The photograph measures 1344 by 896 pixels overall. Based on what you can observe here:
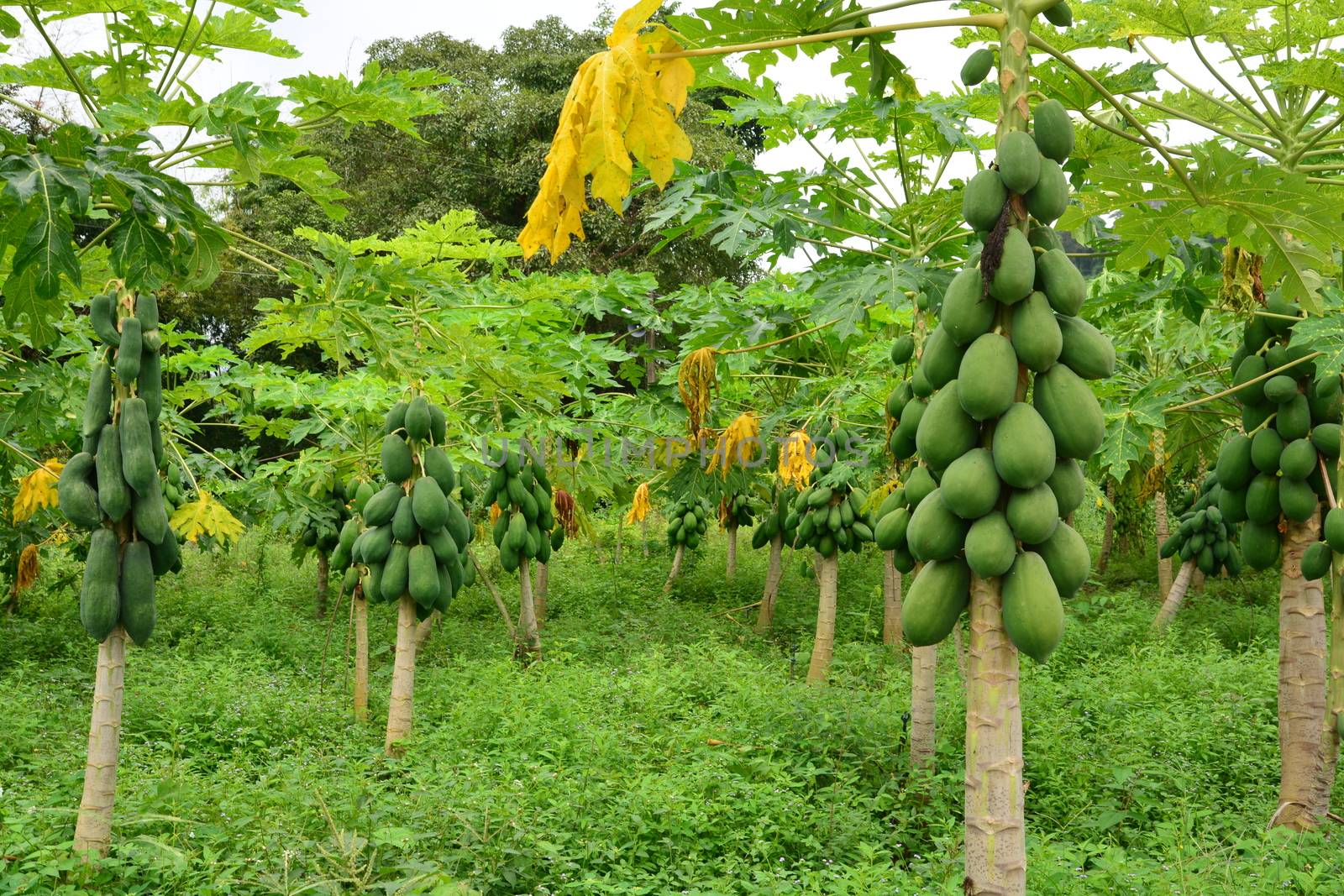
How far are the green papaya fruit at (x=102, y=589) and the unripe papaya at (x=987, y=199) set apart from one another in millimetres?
2857

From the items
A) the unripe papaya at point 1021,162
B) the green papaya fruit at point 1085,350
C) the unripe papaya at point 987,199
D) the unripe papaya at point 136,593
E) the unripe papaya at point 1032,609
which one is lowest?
the unripe papaya at point 136,593

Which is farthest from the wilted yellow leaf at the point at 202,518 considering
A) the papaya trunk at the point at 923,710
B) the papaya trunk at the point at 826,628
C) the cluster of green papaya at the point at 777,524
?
the cluster of green papaya at the point at 777,524

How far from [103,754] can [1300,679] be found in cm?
436

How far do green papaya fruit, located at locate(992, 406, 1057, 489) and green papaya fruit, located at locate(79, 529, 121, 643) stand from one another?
2824 millimetres

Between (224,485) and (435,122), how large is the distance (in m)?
10.8

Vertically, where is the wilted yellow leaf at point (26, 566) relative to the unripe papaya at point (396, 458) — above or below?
below

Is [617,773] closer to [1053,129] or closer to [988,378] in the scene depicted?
[988,378]

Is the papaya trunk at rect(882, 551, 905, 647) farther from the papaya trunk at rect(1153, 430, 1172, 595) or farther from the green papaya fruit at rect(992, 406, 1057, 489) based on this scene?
the green papaya fruit at rect(992, 406, 1057, 489)

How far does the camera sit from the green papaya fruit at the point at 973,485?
1.99m

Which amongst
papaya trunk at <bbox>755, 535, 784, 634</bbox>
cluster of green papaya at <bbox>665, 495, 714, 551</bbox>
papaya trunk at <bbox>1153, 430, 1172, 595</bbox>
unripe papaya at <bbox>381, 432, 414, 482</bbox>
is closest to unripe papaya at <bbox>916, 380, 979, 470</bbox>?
unripe papaya at <bbox>381, 432, 414, 482</bbox>

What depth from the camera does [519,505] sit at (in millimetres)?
7738

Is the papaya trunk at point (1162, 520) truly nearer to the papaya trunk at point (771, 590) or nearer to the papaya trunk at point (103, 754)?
the papaya trunk at point (771, 590)

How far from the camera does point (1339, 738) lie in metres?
3.86

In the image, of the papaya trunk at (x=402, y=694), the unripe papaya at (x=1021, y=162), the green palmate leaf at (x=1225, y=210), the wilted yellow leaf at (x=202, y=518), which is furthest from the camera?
the papaya trunk at (x=402, y=694)
